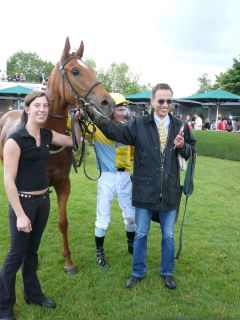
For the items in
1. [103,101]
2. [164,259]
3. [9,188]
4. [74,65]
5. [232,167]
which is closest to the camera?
[9,188]

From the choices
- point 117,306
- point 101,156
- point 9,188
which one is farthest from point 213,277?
point 9,188

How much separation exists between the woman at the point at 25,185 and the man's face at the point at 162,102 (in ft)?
3.48

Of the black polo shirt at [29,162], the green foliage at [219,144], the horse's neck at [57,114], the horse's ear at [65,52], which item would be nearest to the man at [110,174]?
the horse's neck at [57,114]

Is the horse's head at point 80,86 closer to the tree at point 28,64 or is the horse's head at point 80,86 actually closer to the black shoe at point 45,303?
the black shoe at point 45,303

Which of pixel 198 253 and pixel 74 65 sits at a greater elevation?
pixel 74 65

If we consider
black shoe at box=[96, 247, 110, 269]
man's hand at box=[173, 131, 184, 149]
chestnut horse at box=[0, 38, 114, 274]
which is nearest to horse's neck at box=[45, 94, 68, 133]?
chestnut horse at box=[0, 38, 114, 274]

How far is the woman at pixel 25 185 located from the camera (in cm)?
283

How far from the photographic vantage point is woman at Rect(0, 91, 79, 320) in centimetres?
283

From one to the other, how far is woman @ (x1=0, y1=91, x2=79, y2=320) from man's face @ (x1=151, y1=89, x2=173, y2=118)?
1060 millimetres

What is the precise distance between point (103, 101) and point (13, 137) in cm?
95

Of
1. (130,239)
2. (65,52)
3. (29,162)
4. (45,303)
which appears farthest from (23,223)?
(130,239)

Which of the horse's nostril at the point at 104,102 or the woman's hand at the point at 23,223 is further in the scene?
the horse's nostril at the point at 104,102

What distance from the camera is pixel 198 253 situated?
488 centimetres

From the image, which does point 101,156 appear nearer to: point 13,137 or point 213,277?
point 13,137
